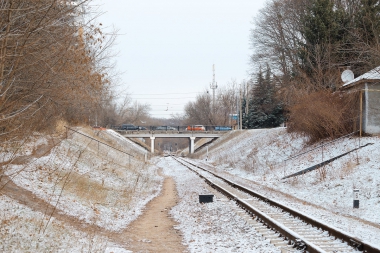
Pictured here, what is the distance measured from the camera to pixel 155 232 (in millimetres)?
10773

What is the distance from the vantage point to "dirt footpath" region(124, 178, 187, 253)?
9.02 m

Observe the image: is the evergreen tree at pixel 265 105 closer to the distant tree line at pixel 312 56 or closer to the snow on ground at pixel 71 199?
the distant tree line at pixel 312 56

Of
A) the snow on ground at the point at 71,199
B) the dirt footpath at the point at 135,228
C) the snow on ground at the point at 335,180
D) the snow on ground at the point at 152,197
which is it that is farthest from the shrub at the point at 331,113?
the dirt footpath at the point at 135,228

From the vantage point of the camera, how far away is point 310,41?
125 feet

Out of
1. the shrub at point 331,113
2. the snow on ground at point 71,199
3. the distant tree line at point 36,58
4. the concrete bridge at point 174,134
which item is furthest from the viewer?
the concrete bridge at point 174,134

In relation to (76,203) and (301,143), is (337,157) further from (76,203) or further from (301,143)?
(76,203)

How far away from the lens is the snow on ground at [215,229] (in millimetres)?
8627

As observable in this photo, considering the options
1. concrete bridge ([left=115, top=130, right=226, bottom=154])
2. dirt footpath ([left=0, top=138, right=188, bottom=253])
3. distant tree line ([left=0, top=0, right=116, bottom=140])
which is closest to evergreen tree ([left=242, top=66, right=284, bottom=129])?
concrete bridge ([left=115, top=130, right=226, bottom=154])

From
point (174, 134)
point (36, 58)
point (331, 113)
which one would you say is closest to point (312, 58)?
point (331, 113)

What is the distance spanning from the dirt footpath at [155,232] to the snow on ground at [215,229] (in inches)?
9.9

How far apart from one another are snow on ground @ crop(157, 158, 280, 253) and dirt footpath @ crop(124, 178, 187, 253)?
9.9 inches

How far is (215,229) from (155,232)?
4.98 feet

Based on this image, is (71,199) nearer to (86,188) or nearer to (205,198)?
(86,188)

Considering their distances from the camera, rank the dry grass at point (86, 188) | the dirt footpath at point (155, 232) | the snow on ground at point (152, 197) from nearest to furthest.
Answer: the snow on ground at point (152, 197)
the dirt footpath at point (155, 232)
the dry grass at point (86, 188)
